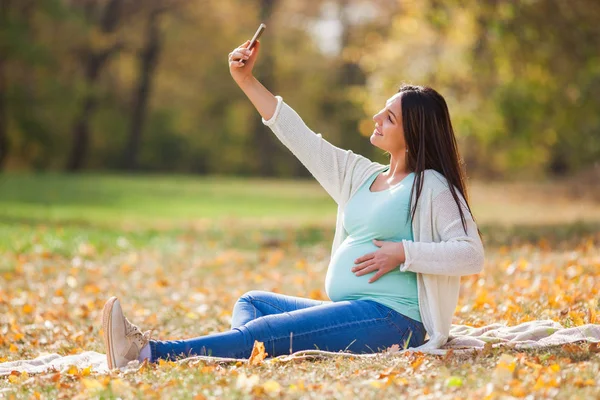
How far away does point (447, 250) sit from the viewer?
3.86 m

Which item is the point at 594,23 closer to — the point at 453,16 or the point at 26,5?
the point at 453,16

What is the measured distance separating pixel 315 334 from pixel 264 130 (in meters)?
36.2

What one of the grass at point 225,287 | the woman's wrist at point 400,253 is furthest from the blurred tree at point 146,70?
the woman's wrist at point 400,253

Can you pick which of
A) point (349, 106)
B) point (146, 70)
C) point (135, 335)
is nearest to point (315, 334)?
point (135, 335)

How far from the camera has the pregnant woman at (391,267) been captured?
12.7 feet

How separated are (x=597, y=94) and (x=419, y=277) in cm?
1224

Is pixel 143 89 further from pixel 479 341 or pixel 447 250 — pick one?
pixel 447 250

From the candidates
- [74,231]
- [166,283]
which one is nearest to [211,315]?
[166,283]

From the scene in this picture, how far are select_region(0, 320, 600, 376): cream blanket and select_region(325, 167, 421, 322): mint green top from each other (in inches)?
11.6

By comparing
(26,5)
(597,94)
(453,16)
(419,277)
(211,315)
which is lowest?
(211,315)

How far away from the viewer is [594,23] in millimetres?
12625

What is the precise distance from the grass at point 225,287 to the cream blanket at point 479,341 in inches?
4.3

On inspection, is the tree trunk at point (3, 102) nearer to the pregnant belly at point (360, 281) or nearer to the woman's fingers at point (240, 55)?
the woman's fingers at point (240, 55)

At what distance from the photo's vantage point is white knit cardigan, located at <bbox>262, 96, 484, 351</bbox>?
12.7 feet
